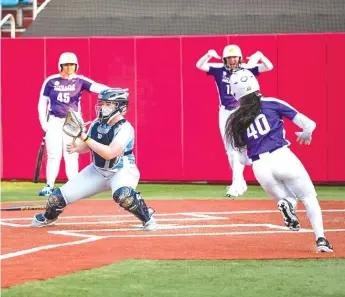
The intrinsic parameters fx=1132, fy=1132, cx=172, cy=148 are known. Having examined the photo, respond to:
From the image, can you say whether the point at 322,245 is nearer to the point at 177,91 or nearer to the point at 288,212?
the point at 288,212

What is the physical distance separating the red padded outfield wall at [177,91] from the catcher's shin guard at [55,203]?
799 centimetres

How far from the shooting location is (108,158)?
12195 millimetres

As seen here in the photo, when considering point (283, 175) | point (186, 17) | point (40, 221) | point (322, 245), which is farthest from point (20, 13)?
point (322, 245)

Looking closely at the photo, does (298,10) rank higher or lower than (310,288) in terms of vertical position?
higher

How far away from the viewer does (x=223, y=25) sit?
23.1m

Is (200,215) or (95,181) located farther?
(200,215)

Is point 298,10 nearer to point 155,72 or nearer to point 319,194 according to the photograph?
point 155,72

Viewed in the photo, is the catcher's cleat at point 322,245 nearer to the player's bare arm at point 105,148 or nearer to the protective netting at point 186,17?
the player's bare arm at point 105,148

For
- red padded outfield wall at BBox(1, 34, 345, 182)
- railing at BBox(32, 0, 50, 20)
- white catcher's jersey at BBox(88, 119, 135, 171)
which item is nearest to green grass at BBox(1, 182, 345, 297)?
white catcher's jersey at BBox(88, 119, 135, 171)

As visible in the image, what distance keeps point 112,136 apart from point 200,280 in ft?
12.6

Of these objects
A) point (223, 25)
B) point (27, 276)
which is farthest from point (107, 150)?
point (223, 25)

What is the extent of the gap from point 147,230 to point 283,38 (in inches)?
330

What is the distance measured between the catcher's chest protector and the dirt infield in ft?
2.54

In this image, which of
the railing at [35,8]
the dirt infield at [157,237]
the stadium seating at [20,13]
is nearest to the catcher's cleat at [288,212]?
the dirt infield at [157,237]
